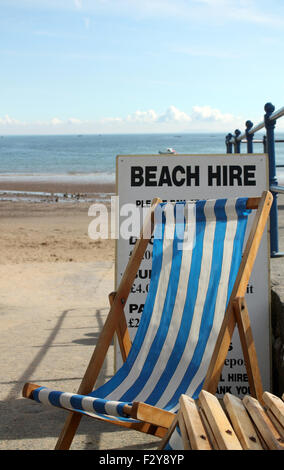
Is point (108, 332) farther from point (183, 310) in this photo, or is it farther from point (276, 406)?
point (276, 406)

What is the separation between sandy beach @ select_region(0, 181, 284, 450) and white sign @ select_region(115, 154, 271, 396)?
42 centimetres

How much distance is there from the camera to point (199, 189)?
3.43 m

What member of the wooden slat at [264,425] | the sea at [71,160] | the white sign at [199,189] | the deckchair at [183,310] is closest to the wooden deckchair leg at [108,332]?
the deckchair at [183,310]

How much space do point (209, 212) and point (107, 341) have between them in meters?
0.77

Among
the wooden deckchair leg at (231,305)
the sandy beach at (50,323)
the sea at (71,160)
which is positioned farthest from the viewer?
the sea at (71,160)

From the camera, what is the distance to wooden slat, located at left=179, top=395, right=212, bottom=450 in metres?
1.66

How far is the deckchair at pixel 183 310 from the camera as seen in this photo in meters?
2.47

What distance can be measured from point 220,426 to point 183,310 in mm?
1167

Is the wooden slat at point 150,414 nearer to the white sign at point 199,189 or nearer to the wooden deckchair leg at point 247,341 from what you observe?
the wooden deckchair leg at point 247,341

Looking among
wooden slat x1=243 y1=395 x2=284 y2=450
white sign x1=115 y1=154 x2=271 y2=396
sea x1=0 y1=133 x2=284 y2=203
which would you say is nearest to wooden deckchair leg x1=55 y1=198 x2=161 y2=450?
Result: white sign x1=115 y1=154 x2=271 y2=396

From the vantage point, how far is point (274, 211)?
14.6ft

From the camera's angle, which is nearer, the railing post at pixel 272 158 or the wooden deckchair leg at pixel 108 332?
the wooden deckchair leg at pixel 108 332

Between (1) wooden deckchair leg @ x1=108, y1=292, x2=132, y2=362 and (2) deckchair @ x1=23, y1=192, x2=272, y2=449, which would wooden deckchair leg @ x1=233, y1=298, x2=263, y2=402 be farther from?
(1) wooden deckchair leg @ x1=108, y1=292, x2=132, y2=362

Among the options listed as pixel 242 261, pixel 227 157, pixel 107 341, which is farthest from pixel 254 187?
pixel 107 341
